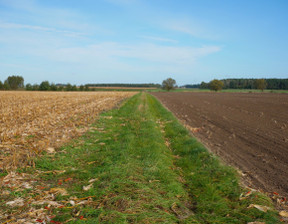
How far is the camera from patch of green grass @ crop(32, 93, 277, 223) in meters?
3.91

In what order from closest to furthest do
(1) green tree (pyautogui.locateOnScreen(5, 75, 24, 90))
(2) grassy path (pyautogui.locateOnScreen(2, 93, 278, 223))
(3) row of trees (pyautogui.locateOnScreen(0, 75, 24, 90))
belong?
(2) grassy path (pyautogui.locateOnScreen(2, 93, 278, 223)) → (3) row of trees (pyautogui.locateOnScreen(0, 75, 24, 90)) → (1) green tree (pyautogui.locateOnScreen(5, 75, 24, 90))

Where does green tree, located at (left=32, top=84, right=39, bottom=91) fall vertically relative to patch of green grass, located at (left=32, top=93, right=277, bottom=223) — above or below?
above

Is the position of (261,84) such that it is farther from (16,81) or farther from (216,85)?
Result: (16,81)

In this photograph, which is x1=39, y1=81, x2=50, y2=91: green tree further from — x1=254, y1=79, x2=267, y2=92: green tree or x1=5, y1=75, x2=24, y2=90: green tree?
x1=254, y1=79, x2=267, y2=92: green tree

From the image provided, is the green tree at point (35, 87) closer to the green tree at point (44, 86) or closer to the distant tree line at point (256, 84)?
the green tree at point (44, 86)

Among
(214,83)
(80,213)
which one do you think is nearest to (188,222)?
(80,213)

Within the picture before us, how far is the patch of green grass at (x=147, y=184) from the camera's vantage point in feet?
12.8

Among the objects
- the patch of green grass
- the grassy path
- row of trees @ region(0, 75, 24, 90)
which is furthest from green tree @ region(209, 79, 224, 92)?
the grassy path

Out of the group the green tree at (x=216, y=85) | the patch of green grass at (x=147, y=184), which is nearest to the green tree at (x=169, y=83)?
the green tree at (x=216, y=85)

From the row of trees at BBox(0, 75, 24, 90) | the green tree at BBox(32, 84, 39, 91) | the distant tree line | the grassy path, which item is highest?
the distant tree line

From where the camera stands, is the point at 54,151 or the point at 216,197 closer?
the point at 216,197

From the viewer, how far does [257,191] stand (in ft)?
16.0

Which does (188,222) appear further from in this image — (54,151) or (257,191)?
(54,151)

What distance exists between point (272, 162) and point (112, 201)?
5.85 meters
